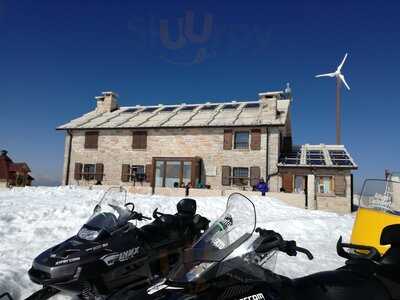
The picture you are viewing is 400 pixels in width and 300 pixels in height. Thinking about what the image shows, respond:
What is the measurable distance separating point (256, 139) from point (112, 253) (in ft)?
64.3

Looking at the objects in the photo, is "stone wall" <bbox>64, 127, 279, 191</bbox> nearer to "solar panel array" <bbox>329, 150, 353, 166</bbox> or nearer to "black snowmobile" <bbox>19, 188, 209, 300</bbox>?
"solar panel array" <bbox>329, 150, 353, 166</bbox>

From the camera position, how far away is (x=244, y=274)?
7.23ft

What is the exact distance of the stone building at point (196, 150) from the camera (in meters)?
22.3

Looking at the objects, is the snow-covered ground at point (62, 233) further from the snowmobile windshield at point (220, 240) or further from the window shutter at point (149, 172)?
the window shutter at point (149, 172)

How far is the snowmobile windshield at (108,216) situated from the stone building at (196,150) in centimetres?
1785

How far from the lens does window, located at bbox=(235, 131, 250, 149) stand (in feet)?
76.4

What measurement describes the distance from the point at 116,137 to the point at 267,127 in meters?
11.2

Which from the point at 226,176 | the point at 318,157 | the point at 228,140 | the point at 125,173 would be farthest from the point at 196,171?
the point at 318,157

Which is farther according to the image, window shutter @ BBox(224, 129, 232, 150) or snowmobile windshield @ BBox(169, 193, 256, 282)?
window shutter @ BBox(224, 129, 232, 150)

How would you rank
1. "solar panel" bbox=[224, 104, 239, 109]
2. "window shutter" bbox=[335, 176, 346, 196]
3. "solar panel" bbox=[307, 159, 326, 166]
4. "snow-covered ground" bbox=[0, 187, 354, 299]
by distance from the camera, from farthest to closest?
1. "solar panel" bbox=[224, 104, 239, 109]
2. "solar panel" bbox=[307, 159, 326, 166]
3. "window shutter" bbox=[335, 176, 346, 196]
4. "snow-covered ground" bbox=[0, 187, 354, 299]

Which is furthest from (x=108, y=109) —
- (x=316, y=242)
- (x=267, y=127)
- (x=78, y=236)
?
(x=78, y=236)

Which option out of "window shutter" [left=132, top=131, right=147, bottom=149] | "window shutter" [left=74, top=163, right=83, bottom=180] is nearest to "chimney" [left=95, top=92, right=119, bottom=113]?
"window shutter" [left=74, top=163, right=83, bottom=180]

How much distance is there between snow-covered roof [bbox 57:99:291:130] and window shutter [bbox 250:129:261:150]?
0.55 metres

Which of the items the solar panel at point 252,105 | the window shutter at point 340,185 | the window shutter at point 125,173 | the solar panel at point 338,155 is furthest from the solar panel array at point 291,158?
the window shutter at point 125,173
